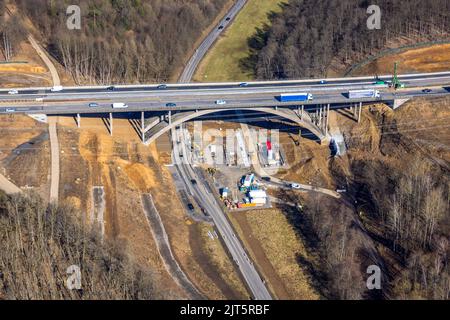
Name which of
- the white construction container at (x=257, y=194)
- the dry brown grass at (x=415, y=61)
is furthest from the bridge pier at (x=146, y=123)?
the dry brown grass at (x=415, y=61)


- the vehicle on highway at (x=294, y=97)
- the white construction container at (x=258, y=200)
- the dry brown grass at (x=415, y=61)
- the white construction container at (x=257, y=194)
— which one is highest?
the dry brown grass at (x=415, y=61)

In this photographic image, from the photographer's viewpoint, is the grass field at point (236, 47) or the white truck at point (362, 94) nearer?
the white truck at point (362, 94)

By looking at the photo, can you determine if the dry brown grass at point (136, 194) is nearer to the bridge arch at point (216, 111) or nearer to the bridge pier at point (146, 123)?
the bridge pier at point (146, 123)

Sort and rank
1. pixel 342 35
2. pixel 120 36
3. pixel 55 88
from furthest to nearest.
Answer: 1. pixel 342 35
2. pixel 120 36
3. pixel 55 88
